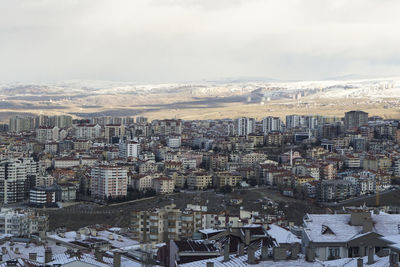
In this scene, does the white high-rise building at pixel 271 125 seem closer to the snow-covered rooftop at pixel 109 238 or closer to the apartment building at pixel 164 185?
the apartment building at pixel 164 185

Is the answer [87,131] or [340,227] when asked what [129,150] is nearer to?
[87,131]

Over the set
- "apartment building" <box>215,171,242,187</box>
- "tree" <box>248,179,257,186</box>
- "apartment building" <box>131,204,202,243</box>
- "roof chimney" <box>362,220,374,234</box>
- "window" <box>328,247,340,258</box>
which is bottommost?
"tree" <box>248,179,257,186</box>

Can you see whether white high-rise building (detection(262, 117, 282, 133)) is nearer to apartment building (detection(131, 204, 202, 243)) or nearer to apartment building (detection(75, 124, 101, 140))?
apartment building (detection(75, 124, 101, 140))

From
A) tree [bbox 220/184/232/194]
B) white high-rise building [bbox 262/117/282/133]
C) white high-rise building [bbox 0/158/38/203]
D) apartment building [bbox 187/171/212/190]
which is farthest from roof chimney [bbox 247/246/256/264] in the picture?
white high-rise building [bbox 262/117/282/133]

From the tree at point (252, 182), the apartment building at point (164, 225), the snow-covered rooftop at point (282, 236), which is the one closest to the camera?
the snow-covered rooftop at point (282, 236)

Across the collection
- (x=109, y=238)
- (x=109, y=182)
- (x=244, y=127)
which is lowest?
(x=109, y=182)

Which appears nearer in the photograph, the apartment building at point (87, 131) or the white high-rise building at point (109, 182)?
the white high-rise building at point (109, 182)

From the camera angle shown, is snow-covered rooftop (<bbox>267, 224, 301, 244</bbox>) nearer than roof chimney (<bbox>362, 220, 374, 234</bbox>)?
No

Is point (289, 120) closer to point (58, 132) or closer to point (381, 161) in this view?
point (58, 132)

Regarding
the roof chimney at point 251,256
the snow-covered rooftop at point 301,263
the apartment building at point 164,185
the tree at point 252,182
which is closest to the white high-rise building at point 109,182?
the apartment building at point 164,185

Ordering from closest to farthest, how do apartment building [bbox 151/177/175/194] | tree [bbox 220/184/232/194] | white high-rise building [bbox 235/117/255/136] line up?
tree [bbox 220/184/232/194] → apartment building [bbox 151/177/175/194] → white high-rise building [bbox 235/117/255/136]

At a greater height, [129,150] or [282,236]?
[282,236]

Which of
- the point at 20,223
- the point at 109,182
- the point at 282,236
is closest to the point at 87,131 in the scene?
the point at 109,182
